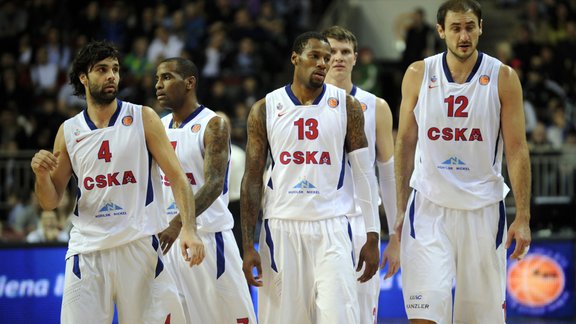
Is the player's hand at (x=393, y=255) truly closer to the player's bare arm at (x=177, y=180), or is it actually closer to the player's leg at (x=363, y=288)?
the player's leg at (x=363, y=288)

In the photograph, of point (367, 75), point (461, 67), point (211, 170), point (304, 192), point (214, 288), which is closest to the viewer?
point (304, 192)

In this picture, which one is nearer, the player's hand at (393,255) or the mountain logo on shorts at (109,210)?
the mountain logo on shorts at (109,210)

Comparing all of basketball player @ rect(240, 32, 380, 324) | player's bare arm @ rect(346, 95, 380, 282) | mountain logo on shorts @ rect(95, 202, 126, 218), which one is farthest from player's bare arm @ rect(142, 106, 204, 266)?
player's bare arm @ rect(346, 95, 380, 282)

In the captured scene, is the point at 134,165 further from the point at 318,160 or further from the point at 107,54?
the point at 318,160

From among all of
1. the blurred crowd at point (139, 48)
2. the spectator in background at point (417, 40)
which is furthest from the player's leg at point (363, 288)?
the spectator in background at point (417, 40)

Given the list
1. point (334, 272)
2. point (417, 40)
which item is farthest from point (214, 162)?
point (417, 40)

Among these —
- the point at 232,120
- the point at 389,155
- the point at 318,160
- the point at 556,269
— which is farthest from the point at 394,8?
the point at 318,160

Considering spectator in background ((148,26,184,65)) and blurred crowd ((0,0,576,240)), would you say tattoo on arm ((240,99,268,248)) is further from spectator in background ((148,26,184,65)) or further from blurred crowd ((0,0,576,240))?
spectator in background ((148,26,184,65))

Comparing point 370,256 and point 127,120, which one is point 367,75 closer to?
point 370,256

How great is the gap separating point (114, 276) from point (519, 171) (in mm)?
3087

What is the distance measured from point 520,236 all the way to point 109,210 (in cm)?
300

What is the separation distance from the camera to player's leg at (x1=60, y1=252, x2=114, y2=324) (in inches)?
280

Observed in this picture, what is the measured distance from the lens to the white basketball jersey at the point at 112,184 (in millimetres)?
7352

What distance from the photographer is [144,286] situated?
7328mm
